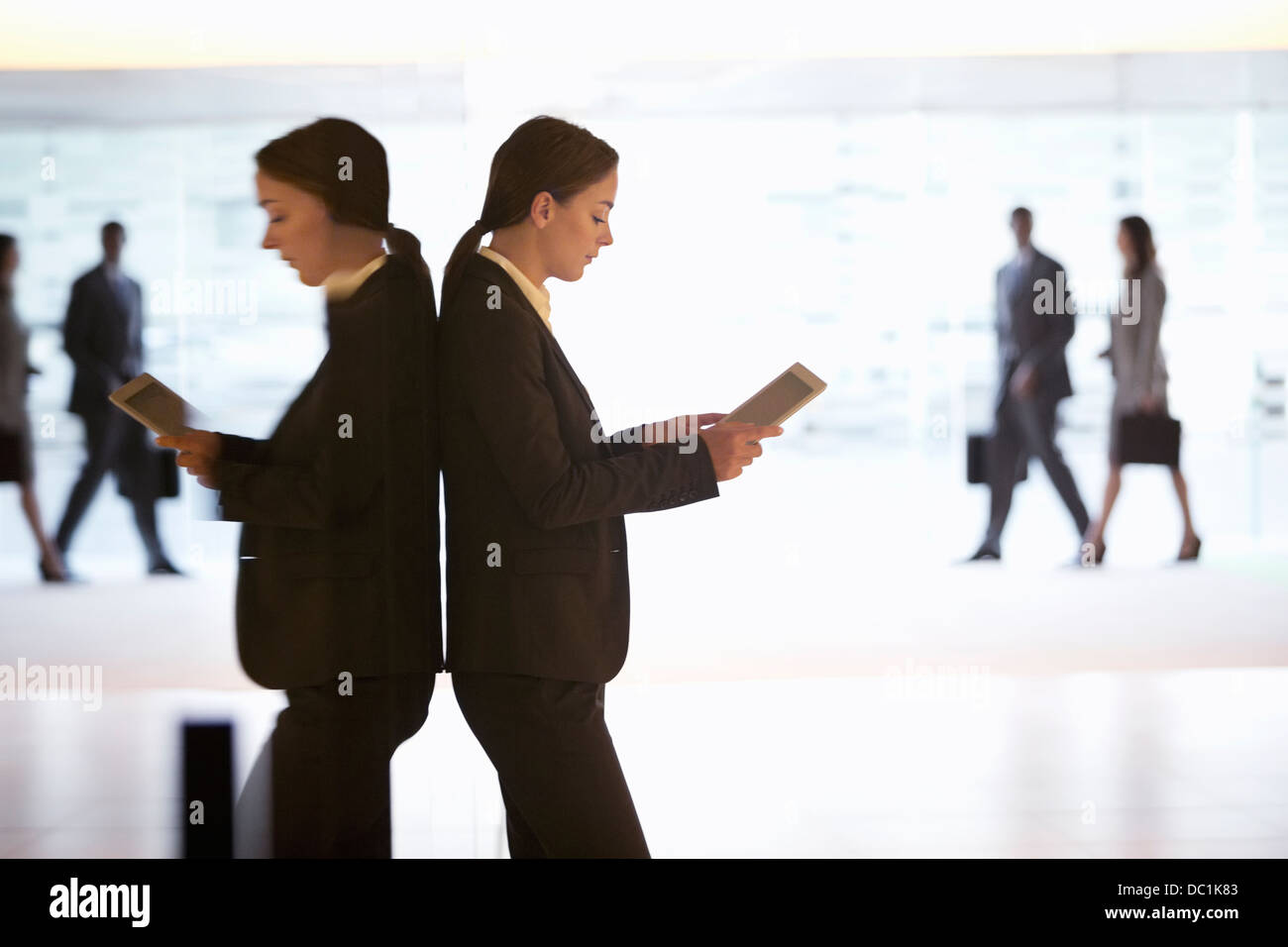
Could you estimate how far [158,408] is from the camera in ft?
8.09

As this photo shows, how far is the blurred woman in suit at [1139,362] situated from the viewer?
2.89 m

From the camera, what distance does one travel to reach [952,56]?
8.81 feet

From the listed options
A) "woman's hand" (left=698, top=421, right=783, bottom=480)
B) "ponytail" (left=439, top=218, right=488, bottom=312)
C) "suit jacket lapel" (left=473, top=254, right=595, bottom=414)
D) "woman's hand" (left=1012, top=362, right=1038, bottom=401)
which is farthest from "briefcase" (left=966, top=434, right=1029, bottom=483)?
"ponytail" (left=439, top=218, right=488, bottom=312)

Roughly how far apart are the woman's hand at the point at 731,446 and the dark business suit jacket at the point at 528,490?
0.06m

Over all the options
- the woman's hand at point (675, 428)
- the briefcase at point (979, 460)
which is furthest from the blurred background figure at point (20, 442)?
the briefcase at point (979, 460)

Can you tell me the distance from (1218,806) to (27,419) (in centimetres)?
259

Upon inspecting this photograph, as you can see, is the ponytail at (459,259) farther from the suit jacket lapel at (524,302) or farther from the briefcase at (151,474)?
the briefcase at (151,474)

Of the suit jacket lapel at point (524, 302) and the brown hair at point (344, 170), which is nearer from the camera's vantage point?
the suit jacket lapel at point (524, 302)

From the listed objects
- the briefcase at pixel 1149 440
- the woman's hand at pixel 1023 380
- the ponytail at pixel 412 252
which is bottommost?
the briefcase at pixel 1149 440

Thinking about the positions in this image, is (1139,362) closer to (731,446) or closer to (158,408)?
(731,446)

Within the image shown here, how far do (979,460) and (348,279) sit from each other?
1.38 meters

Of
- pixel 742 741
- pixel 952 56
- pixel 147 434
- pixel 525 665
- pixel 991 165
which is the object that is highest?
pixel 952 56
